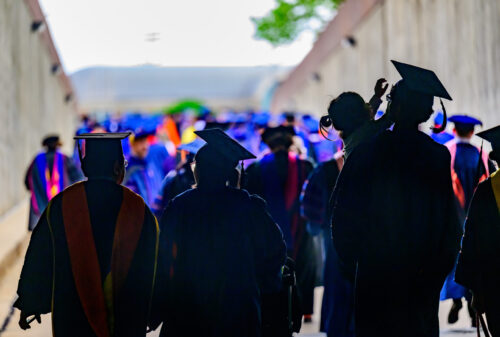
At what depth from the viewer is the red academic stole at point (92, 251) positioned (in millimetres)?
4660

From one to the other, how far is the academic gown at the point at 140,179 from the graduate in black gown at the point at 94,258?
5986 millimetres

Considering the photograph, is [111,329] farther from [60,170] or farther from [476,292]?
[60,170]

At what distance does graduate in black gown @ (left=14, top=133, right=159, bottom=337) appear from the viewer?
15.3 ft

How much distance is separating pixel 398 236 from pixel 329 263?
2.45 m

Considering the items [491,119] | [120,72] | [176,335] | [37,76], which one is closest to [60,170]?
[491,119]

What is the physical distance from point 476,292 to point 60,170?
27.1 feet

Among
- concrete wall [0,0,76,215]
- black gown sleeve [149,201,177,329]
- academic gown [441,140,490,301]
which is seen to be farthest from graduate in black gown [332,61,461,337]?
concrete wall [0,0,76,215]

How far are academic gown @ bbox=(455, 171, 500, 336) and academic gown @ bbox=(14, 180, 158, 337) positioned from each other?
5.02ft

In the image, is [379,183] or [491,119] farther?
[491,119]

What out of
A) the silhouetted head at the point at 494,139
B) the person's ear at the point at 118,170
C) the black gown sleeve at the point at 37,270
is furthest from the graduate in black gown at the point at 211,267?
the silhouetted head at the point at 494,139

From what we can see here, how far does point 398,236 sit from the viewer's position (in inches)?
187

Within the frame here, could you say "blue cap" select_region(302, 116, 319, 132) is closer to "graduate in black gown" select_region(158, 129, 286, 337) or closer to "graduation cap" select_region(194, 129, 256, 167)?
"graduation cap" select_region(194, 129, 256, 167)

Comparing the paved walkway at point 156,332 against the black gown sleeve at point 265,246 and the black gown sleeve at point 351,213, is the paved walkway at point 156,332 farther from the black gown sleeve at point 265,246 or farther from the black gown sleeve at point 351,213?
the black gown sleeve at point 351,213

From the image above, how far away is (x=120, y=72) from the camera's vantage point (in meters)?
102
